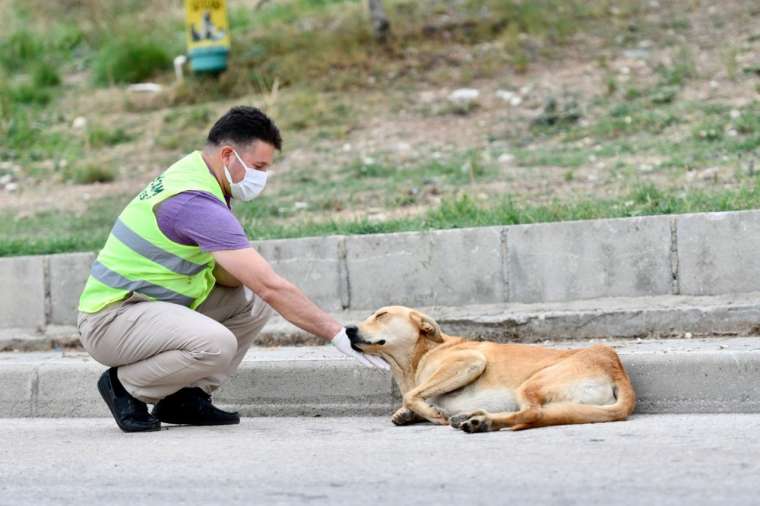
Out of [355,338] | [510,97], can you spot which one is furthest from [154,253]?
[510,97]

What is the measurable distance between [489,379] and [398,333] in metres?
0.56

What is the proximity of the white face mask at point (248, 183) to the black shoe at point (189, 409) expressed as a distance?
1038mm

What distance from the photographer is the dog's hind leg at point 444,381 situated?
5793 millimetres

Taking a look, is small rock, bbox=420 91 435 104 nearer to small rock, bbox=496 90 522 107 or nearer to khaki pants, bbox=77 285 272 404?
small rock, bbox=496 90 522 107

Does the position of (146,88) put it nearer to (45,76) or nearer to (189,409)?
(45,76)

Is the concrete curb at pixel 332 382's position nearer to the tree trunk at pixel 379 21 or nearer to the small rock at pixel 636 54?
the small rock at pixel 636 54

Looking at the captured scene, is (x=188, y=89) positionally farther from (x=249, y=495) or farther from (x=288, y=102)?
(x=249, y=495)

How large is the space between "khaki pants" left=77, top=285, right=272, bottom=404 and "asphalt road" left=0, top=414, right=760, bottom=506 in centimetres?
27

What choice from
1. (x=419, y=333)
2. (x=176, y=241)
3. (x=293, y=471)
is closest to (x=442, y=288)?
(x=419, y=333)

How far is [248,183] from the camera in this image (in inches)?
232

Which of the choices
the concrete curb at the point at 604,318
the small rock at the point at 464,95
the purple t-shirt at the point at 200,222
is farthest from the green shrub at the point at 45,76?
the purple t-shirt at the point at 200,222

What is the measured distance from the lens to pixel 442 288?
7.77 metres

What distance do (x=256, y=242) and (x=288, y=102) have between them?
17.3 feet

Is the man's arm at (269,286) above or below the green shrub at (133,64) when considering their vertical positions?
below
